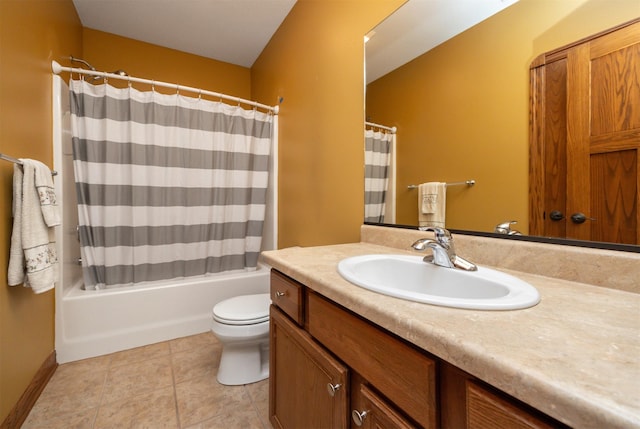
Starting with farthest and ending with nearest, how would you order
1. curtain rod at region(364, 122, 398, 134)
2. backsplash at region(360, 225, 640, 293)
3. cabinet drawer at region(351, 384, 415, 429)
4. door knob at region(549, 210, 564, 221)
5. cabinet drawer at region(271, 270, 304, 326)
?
curtain rod at region(364, 122, 398, 134) → cabinet drawer at region(271, 270, 304, 326) → door knob at region(549, 210, 564, 221) → backsplash at region(360, 225, 640, 293) → cabinet drawer at region(351, 384, 415, 429)

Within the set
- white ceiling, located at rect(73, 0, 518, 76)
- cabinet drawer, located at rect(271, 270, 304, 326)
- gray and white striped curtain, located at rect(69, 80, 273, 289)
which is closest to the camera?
cabinet drawer, located at rect(271, 270, 304, 326)

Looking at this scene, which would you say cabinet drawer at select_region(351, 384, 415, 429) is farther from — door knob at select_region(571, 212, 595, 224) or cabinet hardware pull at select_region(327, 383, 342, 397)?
door knob at select_region(571, 212, 595, 224)

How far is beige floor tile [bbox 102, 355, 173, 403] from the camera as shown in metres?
1.41

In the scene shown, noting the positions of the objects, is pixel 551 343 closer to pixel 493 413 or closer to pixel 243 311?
pixel 493 413

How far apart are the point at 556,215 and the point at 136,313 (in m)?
2.33

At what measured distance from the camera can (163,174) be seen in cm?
198

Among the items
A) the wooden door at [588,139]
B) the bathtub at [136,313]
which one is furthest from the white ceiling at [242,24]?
the bathtub at [136,313]

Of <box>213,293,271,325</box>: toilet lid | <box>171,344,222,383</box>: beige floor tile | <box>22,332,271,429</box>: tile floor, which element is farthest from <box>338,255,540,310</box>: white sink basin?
<box>171,344,222,383</box>: beige floor tile

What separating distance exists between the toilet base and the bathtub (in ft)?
2.12

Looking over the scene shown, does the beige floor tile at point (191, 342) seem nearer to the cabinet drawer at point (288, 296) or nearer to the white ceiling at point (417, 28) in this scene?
the cabinet drawer at point (288, 296)

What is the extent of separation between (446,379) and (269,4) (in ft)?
8.23

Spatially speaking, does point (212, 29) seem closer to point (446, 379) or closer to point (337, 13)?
point (337, 13)

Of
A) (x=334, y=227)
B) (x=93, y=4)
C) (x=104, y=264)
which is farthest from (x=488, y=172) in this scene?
(x=93, y=4)

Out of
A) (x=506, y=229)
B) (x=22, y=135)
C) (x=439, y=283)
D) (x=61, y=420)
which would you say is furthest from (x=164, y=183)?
(x=506, y=229)
